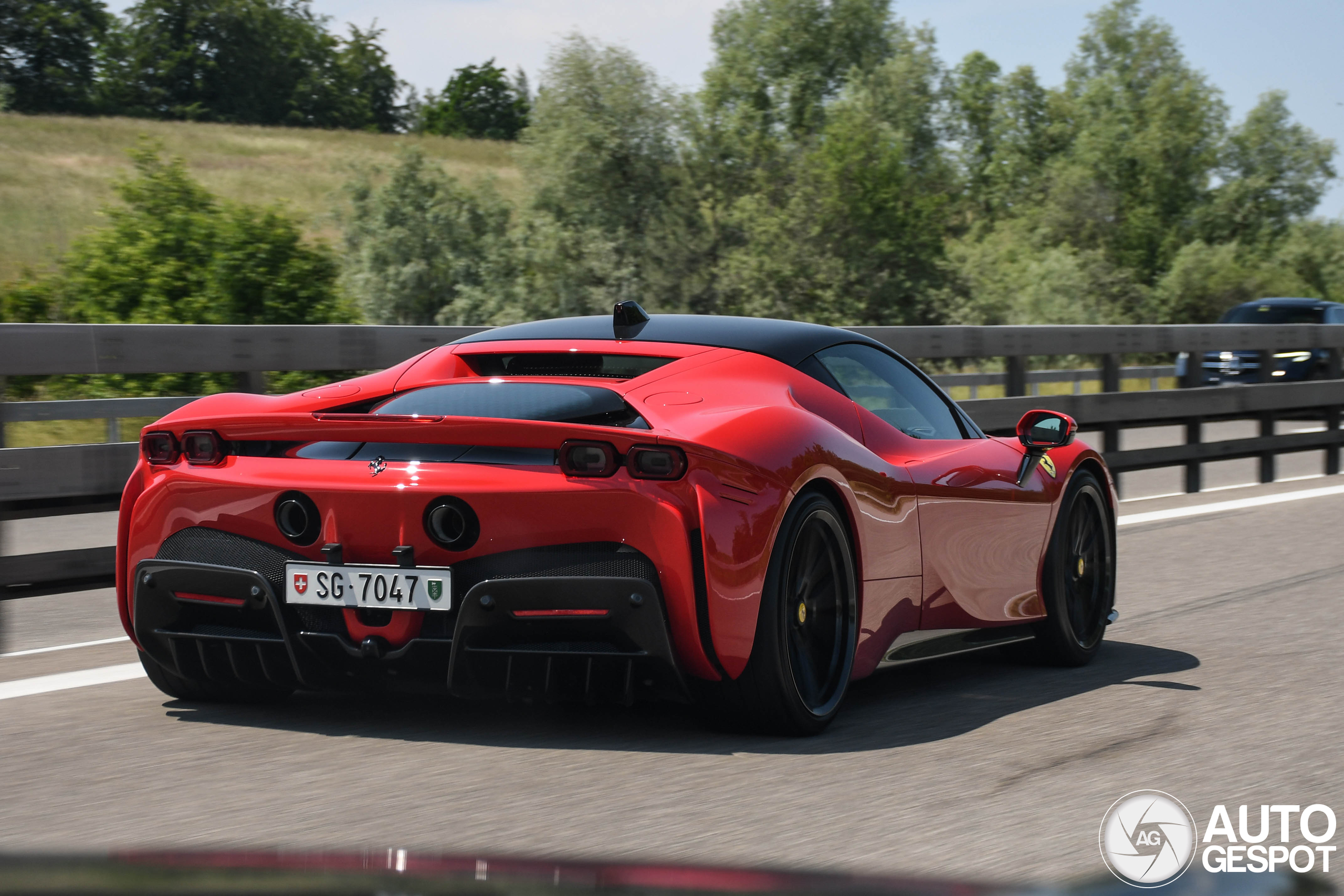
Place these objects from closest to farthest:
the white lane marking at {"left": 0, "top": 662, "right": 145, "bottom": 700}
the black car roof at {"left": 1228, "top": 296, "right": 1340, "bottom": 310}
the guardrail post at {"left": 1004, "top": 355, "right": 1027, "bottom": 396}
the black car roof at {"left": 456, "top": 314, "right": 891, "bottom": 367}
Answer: the black car roof at {"left": 456, "top": 314, "right": 891, "bottom": 367}
the white lane marking at {"left": 0, "top": 662, "right": 145, "bottom": 700}
the guardrail post at {"left": 1004, "top": 355, "right": 1027, "bottom": 396}
the black car roof at {"left": 1228, "top": 296, "right": 1340, "bottom": 310}

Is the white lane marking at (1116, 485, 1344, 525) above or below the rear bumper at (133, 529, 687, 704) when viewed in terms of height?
below

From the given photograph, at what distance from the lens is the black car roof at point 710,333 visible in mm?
4984

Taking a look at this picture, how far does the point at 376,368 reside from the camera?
24.7ft

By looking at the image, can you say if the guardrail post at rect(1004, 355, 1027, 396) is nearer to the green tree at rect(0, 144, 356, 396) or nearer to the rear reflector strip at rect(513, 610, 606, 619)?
the rear reflector strip at rect(513, 610, 606, 619)

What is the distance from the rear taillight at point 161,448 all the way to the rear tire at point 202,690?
2.08 feet

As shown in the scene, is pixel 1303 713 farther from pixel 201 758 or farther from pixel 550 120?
pixel 550 120

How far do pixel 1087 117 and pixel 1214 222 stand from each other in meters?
10.7

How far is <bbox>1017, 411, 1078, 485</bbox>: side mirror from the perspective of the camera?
565 centimetres

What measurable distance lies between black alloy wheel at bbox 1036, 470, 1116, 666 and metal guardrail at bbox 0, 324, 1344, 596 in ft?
9.77

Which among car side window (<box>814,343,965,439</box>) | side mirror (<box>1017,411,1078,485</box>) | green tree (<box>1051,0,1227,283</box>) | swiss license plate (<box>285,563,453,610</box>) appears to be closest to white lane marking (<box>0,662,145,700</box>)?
swiss license plate (<box>285,563,453,610</box>)

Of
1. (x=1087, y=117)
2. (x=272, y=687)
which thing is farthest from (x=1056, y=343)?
(x=1087, y=117)

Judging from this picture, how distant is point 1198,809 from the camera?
12.5 ft

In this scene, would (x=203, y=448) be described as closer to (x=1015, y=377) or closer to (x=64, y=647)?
(x=64, y=647)

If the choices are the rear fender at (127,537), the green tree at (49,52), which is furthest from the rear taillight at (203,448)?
the green tree at (49,52)
